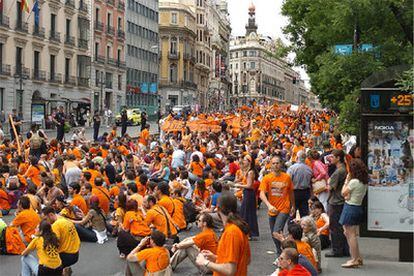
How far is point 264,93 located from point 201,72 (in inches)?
3127

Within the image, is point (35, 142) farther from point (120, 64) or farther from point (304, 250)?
point (120, 64)

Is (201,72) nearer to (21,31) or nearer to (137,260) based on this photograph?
(21,31)

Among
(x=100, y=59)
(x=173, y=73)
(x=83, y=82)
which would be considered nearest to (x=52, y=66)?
(x=83, y=82)

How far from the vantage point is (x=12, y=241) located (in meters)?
12.2

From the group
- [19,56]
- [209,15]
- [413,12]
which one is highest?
[209,15]

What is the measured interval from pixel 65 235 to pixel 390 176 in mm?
4884

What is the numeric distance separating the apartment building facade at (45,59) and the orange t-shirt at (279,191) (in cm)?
3545

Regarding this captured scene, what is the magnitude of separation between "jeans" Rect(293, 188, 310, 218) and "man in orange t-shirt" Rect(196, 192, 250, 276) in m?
5.87

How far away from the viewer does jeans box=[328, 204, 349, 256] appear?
11219mm

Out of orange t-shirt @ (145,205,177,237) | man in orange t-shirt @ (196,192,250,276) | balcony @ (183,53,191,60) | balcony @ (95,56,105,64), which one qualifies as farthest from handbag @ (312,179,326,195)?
balcony @ (183,53,191,60)

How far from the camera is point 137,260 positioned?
8750mm

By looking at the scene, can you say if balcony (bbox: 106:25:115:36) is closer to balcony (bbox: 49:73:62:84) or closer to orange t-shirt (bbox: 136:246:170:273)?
balcony (bbox: 49:73:62:84)

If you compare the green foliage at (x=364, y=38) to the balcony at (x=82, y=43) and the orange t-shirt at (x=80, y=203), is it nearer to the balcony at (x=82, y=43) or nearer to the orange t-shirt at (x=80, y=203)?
the orange t-shirt at (x=80, y=203)

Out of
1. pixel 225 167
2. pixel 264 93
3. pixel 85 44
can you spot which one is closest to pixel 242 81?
pixel 264 93
